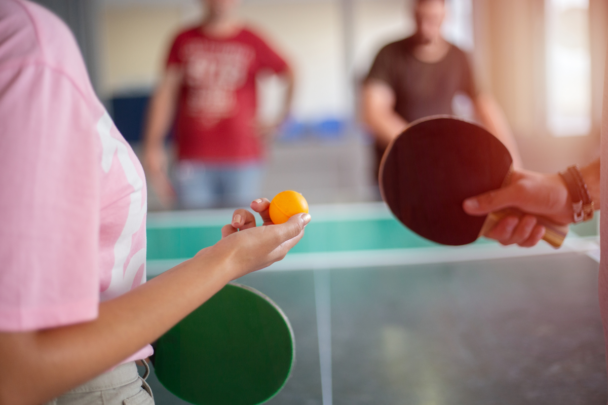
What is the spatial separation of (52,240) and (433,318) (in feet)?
3.89

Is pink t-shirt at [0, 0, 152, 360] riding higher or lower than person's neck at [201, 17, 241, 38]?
lower

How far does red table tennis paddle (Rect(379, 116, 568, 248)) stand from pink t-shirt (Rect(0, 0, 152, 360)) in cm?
77

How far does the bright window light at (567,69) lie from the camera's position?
6.29 m

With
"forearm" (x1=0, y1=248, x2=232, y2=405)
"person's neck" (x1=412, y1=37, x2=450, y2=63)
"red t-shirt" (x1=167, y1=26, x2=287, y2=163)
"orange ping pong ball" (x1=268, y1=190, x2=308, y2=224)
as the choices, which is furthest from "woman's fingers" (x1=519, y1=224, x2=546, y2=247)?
"red t-shirt" (x1=167, y1=26, x2=287, y2=163)

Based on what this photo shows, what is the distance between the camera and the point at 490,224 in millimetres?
1195

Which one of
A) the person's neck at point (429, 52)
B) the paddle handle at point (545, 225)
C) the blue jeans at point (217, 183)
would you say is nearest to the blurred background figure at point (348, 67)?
the person's neck at point (429, 52)

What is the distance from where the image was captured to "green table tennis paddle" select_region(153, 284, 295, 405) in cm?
89

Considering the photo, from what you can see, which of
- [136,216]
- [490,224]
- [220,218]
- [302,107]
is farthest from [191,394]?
[302,107]

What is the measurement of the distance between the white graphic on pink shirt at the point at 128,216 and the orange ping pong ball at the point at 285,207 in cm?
26

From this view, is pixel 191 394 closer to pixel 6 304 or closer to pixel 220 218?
pixel 6 304

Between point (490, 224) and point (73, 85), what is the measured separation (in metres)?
0.95

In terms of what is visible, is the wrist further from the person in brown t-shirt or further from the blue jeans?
the blue jeans

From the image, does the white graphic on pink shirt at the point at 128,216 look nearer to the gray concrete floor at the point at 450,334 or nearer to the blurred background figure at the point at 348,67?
the gray concrete floor at the point at 450,334

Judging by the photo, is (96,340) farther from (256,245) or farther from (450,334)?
(450,334)
